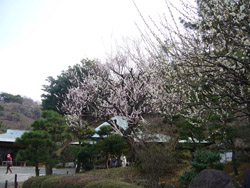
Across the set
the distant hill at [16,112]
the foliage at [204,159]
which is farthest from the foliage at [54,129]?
the distant hill at [16,112]

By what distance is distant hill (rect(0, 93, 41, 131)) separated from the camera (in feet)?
114

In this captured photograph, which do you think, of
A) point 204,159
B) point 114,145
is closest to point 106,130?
point 114,145

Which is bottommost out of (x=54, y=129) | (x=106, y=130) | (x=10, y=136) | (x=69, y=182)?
(x=69, y=182)

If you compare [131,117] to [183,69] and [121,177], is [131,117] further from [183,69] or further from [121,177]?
[183,69]

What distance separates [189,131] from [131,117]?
355 cm

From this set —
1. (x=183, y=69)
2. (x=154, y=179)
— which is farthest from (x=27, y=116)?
(x=183, y=69)

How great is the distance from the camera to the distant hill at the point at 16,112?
34728 mm

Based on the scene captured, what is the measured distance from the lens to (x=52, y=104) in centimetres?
2800

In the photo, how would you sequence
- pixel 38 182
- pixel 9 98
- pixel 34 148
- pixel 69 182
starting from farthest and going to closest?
pixel 9 98 → pixel 34 148 → pixel 38 182 → pixel 69 182

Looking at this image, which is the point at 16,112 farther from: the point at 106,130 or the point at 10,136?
the point at 106,130

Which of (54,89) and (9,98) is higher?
(9,98)

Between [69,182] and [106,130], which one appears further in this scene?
[106,130]

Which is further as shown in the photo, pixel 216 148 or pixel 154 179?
pixel 216 148

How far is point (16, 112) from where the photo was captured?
38.2m
